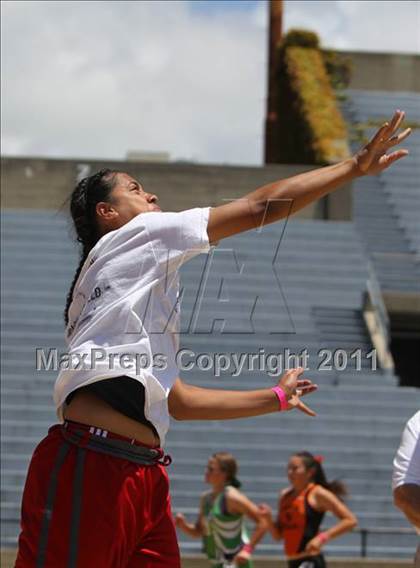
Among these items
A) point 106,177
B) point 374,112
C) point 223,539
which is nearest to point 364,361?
point 223,539

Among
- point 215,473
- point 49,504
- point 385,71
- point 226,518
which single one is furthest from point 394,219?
point 49,504

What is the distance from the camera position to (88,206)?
4.61 m

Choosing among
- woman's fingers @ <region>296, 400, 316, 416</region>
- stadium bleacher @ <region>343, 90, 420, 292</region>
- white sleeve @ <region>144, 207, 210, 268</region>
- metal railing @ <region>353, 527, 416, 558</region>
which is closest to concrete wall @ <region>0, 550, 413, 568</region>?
metal railing @ <region>353, 527, 416, 558</region>

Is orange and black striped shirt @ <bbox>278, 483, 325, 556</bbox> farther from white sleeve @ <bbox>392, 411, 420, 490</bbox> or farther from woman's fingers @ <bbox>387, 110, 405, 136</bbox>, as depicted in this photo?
woman's fingers @ <bbox>387, 110, 405, 136</bbox>

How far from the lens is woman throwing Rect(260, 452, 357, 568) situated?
10641 millimetres

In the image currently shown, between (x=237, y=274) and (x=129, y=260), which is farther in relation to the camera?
(x=237, y=274)

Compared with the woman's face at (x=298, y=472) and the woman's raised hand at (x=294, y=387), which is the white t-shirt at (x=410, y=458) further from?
the woman's face at (x=298, y=472)

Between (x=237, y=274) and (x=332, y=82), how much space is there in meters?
9.73

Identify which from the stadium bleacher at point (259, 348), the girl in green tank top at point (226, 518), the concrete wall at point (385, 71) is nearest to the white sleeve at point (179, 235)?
the girl in green tank top at point (226, 518)

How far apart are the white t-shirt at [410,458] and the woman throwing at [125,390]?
4.56 ft

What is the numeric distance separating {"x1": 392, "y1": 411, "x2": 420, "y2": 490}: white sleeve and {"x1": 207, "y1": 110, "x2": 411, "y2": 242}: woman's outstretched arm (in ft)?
4.94

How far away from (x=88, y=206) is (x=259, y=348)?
1028cm

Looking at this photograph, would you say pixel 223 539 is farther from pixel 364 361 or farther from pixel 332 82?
pixel 332 82

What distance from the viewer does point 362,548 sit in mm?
13016
